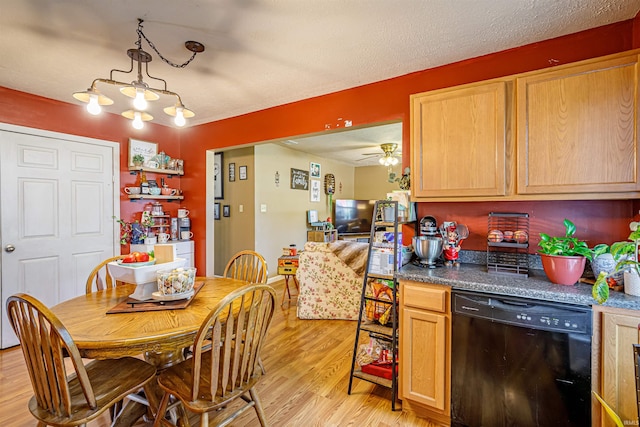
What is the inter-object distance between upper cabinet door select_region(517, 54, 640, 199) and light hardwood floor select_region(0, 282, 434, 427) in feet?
5.43

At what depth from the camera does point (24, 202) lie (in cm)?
288

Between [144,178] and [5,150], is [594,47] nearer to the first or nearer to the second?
[144,178]

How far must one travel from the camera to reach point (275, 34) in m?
→ 1.93

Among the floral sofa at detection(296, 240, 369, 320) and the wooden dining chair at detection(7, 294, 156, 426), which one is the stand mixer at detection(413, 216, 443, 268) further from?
the wooden dining chair at detection(7, 294, 156, 426)

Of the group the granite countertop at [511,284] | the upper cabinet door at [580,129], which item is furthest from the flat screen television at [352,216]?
the upper cabinet door at [580,129]

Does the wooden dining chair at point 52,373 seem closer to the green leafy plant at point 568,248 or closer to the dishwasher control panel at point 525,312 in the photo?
the dishwasher control panel at point 525,312

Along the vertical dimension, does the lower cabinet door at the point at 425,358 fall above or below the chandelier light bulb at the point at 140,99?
below

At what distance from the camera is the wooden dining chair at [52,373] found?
1.18m

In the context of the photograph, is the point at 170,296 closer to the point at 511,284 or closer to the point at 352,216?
the point at 511,284

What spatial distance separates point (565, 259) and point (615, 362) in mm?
492

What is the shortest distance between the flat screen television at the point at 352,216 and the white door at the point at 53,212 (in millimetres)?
4074

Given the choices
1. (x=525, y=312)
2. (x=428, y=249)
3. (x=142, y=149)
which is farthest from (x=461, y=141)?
(x=142, y=149)

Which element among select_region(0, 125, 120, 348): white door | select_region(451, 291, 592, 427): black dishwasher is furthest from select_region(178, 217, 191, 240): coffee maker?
select_region(451, 291, 592, 427): black dishwasher

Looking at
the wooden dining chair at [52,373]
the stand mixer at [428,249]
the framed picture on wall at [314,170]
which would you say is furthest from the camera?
the framed picture on wall at [314,170]
